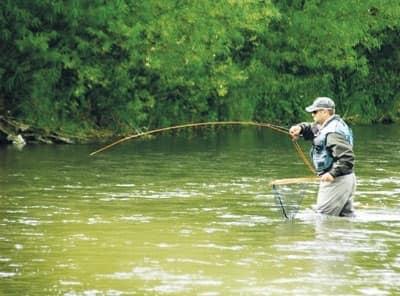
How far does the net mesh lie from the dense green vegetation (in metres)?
13.9

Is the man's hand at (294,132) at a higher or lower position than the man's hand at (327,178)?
higher

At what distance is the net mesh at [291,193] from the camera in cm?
Answer: 1843

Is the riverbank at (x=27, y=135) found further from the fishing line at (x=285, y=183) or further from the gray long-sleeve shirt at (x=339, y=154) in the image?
the gray long-sleeve shirt at (x=339, y=154)

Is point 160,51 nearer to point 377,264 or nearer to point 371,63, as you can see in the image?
point 371,63

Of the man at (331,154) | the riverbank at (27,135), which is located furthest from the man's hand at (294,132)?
the riverbank at (27,135)

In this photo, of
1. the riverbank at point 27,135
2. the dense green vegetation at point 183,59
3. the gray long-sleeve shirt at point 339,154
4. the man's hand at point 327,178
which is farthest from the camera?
the dense green vegetation at point 183,59

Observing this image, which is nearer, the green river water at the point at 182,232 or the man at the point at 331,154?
the green river water at the point at 182,232

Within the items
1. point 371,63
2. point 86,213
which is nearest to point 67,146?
point 86,213

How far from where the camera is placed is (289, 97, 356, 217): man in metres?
17.9

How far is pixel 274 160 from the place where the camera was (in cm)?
3073

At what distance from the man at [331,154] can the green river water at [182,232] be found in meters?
0.27

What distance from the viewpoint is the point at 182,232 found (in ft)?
57.2

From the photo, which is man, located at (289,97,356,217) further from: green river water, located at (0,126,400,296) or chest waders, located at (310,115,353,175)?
green river water, located at (0,126,400,296)

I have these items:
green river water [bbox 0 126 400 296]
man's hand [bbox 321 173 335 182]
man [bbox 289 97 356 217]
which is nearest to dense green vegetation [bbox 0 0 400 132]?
green river water [bbox 0 126 400 296]
